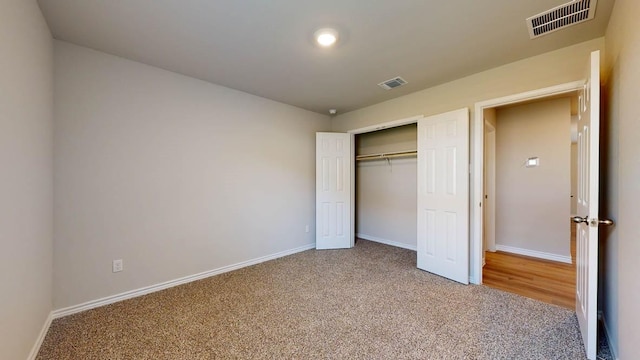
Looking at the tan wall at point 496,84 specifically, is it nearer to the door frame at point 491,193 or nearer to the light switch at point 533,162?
the door frame at point 491,193

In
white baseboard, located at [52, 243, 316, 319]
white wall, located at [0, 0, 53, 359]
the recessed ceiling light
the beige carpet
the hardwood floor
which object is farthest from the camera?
the hardwood floor

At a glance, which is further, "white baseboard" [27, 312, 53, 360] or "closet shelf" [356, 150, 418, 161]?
"closet shelf" [356, 150, 418, 161]

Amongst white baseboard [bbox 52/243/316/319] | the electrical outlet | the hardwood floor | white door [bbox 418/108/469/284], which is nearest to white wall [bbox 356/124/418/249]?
white door [bbox 418/108/469/284]

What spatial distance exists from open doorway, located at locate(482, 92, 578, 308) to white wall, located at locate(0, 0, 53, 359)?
4.33m

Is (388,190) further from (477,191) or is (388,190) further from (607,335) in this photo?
(607,335)

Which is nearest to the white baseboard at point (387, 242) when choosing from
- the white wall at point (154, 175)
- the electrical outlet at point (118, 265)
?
the white wall at point (154, 175)

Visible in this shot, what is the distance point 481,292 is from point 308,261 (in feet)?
7.12

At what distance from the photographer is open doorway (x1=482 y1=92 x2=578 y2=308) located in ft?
12.4

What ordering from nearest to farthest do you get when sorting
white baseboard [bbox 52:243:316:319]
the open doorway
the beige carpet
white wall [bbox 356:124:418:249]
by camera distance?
1. the beige carpet
2. white baseboard [bbox 52:243:316:319]
3. the open doorway
4. white wall [bbox 356:124:418:249]

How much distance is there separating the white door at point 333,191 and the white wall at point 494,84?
76 centimetres

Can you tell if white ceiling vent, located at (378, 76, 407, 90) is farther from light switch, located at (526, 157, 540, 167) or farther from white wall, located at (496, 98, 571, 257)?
light switch, located at (526, 157, 540, 167)

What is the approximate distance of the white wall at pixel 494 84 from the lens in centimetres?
241

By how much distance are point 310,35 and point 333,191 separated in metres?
2.72

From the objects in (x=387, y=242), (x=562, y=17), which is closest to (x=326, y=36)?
(x=562, y=17)
